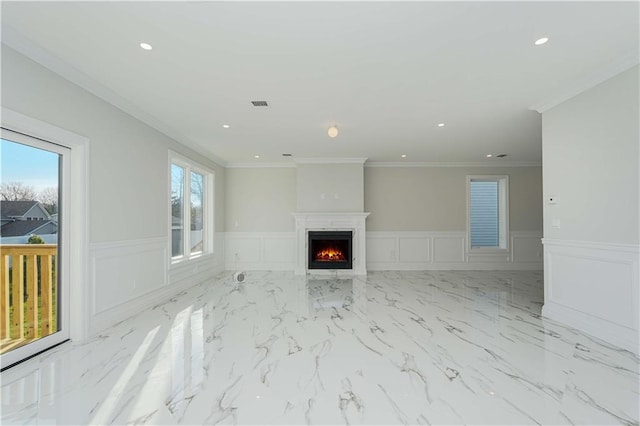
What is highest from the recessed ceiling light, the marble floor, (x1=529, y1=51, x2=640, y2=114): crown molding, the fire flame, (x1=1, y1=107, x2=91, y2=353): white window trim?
the recessed ceiling light

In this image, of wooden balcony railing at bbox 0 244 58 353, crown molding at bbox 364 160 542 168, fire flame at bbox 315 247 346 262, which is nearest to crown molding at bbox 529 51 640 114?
crown molding at bbox 364 160 542 168

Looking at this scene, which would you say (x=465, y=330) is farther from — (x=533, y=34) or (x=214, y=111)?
(x=214, y=111)

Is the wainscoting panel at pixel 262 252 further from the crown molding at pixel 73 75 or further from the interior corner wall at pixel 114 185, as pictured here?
the crown molding at pixel 73 75

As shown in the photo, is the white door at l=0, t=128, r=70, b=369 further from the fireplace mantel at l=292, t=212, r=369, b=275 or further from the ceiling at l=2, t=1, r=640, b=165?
the fireplace mantel at l=292, t=212, r=369, b=275

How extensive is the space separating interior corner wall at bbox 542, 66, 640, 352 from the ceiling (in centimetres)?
29

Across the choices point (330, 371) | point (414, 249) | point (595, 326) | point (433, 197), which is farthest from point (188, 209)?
point (595, 326)

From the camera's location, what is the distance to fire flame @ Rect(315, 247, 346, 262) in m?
6.75

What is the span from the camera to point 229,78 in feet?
9.80

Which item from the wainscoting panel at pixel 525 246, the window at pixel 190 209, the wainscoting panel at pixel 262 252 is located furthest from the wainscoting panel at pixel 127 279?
the wainscoting panel at pixel 525 246

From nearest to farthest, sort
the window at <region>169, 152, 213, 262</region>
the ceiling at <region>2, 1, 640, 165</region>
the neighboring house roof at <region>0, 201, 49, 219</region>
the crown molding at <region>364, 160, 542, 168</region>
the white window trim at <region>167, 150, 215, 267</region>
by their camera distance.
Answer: the ceiling at <region>2, 1, 640, 165</region>
the neighboring house roof at <region>0, 201, 49, 219</region>
the white window trim at <region>167, 150, 215, 267</region>
the window at <region>169, 152, 213, 262</region>
the crown molding at <region>364, 160, 542, 168</region>

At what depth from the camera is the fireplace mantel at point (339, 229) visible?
6691 millimetres

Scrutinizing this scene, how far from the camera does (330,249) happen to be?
685cm

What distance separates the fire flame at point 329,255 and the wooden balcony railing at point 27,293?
15.1 feet

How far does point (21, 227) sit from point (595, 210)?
528 centimetres
